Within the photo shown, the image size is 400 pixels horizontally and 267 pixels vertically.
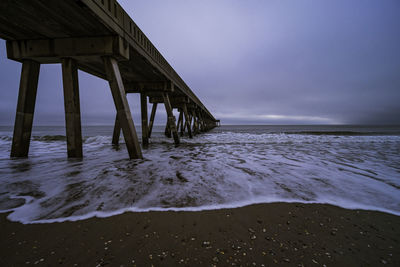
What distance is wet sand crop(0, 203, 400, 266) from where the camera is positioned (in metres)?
1.14

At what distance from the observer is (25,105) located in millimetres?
4656

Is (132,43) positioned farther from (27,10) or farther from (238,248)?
(238,248)

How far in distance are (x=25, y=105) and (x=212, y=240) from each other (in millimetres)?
6673

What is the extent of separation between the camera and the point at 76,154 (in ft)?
15.9

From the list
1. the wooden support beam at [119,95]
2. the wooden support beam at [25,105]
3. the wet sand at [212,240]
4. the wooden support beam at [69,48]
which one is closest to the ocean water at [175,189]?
the wet sand at [212,240]

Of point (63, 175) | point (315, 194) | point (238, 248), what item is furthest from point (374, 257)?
point (63, 175)

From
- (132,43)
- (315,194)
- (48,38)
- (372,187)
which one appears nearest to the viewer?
(315,194)

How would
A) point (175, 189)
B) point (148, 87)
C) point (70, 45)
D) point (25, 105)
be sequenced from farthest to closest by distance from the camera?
point (148, 87) → point (25, 105) → point (70, 45) → point (175, 189)

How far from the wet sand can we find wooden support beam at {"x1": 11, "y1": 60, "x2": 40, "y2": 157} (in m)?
4.65

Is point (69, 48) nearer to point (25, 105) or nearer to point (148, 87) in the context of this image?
point (25, 105)

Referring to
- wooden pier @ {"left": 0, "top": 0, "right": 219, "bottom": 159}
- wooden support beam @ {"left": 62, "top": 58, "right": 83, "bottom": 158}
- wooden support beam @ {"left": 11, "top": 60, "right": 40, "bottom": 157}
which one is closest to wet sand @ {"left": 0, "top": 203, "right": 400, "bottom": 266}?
wooden pier @ {"left": 0, "top": 0, "right": 219, "bottom": 159}

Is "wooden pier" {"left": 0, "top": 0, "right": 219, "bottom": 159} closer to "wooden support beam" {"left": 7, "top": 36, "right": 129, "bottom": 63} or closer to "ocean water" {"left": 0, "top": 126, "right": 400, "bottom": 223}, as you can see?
"wooden support beam" {"left": 7, "top": 36, "right": 129, "bottom": 63}

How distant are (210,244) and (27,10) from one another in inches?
217

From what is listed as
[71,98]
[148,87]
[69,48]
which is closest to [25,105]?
[71,98]
